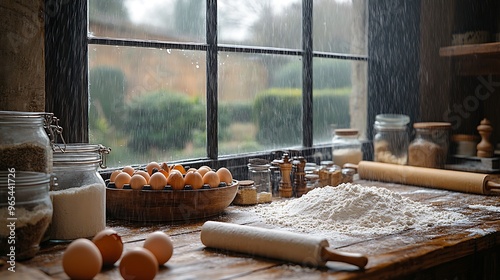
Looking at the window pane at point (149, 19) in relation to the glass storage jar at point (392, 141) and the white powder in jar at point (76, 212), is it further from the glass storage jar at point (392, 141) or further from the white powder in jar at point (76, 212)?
the glass storage jar at point (392, 141)

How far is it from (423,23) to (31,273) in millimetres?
2263

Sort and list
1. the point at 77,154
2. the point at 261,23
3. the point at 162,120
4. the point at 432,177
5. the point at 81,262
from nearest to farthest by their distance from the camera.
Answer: the point at 81,262, the point at 77,154, the point at 162,120, the point at 432,177, the point at 261,23

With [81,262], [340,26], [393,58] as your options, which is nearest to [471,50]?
[393,58]

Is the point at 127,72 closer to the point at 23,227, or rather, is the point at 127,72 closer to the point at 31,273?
the point at 23,227

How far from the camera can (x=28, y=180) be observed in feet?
4.48

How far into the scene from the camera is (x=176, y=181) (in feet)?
5.87

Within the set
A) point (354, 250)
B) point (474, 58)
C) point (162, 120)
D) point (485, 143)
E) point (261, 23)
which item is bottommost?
point (354, 250)

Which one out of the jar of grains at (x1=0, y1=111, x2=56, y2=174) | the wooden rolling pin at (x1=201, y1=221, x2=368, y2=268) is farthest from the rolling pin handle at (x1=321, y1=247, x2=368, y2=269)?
the jar of grains at (x1=0, y1=111, x2=56, y2=174)

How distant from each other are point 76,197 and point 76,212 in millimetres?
37

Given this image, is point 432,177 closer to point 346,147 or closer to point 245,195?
point 346,147

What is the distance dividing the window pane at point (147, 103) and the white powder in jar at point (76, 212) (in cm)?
44

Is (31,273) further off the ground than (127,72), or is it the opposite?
(127,72)

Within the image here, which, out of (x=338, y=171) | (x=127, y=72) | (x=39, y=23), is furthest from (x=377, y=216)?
(x=39, y=23)

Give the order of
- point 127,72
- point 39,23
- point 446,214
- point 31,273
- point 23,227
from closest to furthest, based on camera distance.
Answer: point 31,273, point 23,227, point 39,23, point 446,214, point 127,72
